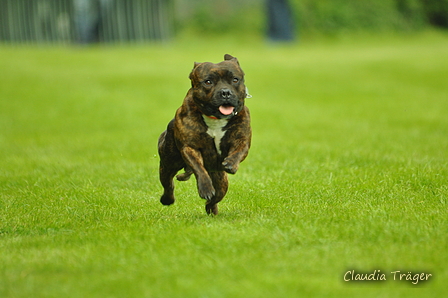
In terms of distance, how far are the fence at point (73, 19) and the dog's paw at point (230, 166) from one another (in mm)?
30823

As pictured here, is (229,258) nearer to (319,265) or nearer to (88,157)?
(319,265)

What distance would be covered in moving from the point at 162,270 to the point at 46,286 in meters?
0.85

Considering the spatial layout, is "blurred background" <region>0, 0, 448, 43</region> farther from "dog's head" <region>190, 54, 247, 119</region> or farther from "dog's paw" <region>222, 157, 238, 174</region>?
"dog's paw" <region>222, 157, 238, 174</region>

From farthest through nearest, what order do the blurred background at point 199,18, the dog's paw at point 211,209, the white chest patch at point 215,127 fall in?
the blurred background at point 199,18 → the dog's paw at point 211,209 → the white chest patch at point 215,127

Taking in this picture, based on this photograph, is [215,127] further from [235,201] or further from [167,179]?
[235,201]

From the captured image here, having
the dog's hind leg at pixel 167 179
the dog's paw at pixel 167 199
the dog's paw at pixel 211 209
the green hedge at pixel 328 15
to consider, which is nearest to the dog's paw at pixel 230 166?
the dog's paw at pixel 211 209

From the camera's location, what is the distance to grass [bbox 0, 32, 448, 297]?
509 cm

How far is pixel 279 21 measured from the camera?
136 feet

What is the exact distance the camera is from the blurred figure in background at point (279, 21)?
41125mm

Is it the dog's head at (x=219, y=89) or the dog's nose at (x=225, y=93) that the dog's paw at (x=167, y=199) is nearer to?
the dog's head at (x=219, y=89)

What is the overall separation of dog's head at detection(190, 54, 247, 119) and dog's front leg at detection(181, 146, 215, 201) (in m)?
0.41

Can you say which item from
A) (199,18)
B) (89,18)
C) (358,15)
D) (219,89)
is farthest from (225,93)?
(199,18)

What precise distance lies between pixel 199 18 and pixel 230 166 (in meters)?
42.3

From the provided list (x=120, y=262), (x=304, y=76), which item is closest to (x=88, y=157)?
(x=120, y=262)
